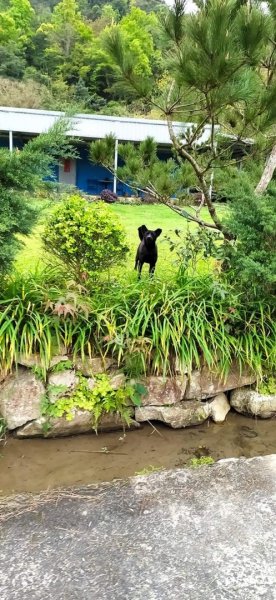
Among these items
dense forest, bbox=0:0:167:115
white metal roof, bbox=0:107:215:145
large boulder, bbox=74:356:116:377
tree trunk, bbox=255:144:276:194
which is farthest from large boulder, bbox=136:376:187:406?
dense forest, bbox=0:0:167:115

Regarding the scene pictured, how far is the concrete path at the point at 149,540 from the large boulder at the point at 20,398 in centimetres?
64

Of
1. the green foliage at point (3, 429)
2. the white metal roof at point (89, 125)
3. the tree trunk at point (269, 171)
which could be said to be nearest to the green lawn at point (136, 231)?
the tree trunk at point (269, 171)

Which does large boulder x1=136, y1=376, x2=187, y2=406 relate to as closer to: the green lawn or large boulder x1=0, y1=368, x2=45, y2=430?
large boulder x1=0, y1=368, x2=45, y2=430

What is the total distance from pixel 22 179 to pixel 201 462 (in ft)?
6.79

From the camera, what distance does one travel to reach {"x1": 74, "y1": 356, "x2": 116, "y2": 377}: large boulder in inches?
112

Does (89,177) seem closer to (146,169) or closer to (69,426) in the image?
(146,169)

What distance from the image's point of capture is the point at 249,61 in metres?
2.85

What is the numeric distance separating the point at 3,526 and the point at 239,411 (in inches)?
72.1

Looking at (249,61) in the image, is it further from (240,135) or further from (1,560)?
(1,560)

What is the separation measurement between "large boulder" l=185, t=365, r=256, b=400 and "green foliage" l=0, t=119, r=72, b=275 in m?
1.50

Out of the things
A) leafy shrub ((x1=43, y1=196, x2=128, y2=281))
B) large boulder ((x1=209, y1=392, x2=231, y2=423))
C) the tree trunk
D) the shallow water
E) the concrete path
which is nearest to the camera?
the concrete path

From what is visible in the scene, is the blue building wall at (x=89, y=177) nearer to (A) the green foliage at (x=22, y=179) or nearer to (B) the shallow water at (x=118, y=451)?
(A) the green foliage at (x=22, y=179)

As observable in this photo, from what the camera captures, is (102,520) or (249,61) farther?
(249,61)

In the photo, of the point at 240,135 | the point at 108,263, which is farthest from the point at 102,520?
the point at 240,135
